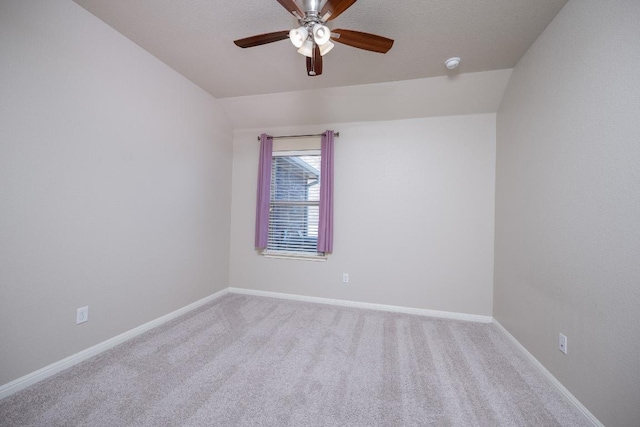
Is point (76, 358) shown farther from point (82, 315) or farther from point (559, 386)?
point (559, 386)

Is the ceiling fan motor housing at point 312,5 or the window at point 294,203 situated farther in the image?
the window at point 294,203

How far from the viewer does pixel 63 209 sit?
1701mm

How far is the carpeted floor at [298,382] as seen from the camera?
1.33 meters

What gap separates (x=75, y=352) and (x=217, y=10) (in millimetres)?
2793

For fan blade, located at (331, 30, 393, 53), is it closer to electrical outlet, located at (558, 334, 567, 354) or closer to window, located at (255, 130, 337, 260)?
window, located at (255, 130, 337, 260)

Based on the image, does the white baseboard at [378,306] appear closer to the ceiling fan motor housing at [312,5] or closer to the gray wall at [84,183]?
the gray wall at [84,183]

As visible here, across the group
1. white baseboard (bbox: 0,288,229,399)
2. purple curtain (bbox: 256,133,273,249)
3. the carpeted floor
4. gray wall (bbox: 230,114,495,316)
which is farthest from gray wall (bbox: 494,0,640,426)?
white baseboard (bbox: 0,288,229,399)

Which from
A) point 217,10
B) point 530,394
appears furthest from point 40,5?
point 530,394

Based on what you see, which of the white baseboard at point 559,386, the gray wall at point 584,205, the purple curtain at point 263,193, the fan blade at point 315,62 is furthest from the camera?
the purple curtain at point 263,193

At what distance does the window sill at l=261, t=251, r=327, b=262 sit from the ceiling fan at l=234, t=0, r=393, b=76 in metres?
2.24

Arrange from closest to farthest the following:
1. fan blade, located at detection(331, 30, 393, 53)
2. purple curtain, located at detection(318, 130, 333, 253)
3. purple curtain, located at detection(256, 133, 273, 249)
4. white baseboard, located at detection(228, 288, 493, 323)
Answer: fan blade, located at detection(331, 30, 393, 53), white baseboard, located at detection(228, 288, 493, 323), purple curtain, located at detection(318, 130, 333, 253), purple curtain, located at detection(256, 133, 273, 249)

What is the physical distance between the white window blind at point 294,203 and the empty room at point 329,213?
0.11 feet

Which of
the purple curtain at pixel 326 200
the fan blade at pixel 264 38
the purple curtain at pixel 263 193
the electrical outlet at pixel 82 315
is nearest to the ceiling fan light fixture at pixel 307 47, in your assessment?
the fan blade at pixel 264 38

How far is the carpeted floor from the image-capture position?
133cm
